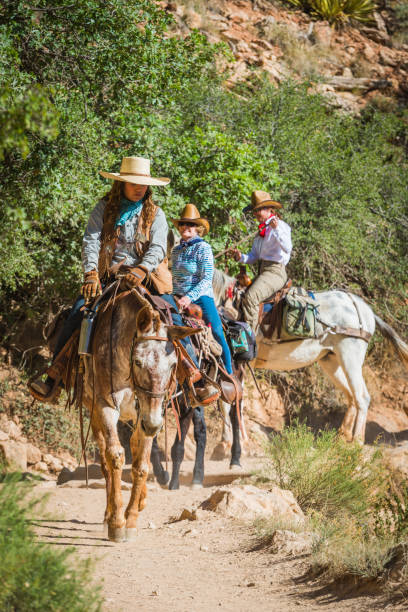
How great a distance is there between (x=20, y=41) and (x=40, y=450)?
20.7 ft

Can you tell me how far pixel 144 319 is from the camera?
5.32 meters

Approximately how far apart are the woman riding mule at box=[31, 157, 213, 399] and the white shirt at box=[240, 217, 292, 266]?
3.43 meters

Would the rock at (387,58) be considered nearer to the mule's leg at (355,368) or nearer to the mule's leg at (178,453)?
the mule's leg at (355,368)

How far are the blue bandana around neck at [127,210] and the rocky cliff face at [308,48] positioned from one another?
14478 mm

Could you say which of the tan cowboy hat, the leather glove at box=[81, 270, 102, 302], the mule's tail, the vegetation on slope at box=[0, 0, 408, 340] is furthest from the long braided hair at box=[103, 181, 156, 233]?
the mule's tail

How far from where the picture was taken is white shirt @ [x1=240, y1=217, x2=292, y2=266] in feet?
31.1

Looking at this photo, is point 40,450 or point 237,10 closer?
point 40,450

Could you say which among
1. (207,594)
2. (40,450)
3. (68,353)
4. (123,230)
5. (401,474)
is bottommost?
(40,450)

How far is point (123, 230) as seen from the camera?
6.24m

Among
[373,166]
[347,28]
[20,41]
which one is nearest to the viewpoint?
[20,41]

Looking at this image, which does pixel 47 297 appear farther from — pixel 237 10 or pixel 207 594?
pixel 237 10

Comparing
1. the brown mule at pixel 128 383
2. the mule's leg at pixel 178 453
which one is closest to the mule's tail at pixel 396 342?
the mule's leg at pixel 178 453

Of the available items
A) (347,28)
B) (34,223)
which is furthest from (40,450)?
(347,28)

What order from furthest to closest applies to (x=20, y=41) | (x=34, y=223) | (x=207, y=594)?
(x=34, y=223) < (x=20, y=41) < (x=207, y=594)
